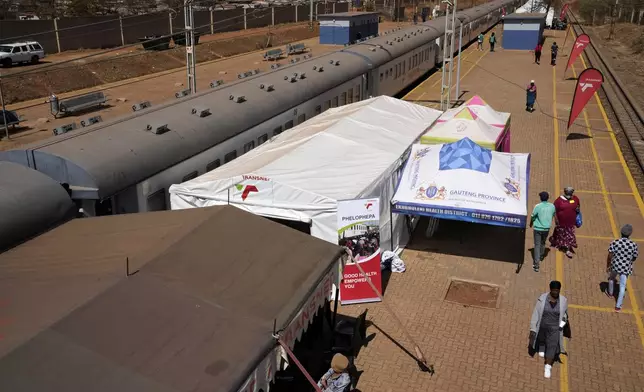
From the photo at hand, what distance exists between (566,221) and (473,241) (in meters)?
2.25

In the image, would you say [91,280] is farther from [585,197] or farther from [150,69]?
[150,69]

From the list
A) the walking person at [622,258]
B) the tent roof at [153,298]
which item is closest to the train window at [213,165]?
the tent roof at [153,298]

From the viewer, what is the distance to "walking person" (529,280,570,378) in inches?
365

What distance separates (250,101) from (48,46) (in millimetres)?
39587

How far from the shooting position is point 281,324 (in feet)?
23.0

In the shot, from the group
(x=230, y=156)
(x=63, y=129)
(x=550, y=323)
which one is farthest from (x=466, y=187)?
(x=63, y=129)

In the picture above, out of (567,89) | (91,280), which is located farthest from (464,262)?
(567,89)

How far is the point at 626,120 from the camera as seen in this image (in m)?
28.8

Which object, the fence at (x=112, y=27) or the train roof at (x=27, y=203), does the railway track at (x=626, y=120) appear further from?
the fence at (x=112, y=27)

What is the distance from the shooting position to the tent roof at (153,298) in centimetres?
590

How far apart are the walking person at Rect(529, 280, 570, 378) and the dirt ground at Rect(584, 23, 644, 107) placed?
91.4ft

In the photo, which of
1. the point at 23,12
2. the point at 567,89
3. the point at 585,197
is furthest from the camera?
the point at 23,12

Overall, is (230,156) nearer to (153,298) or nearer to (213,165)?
(213,165)

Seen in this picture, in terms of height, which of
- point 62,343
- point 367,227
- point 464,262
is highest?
point 62,343
